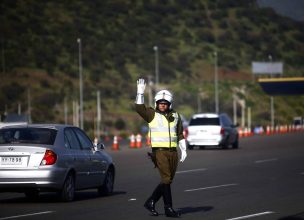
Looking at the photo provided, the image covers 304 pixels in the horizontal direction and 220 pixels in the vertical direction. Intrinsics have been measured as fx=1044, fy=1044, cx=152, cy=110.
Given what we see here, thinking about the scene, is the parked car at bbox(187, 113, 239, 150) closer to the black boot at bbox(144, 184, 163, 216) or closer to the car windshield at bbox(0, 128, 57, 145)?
the car windshield at bbox(0, 128, 57, 145)

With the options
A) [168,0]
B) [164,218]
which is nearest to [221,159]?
[164,218]

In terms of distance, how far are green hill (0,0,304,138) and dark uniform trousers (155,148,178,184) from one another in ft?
204

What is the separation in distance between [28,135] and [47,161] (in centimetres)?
94

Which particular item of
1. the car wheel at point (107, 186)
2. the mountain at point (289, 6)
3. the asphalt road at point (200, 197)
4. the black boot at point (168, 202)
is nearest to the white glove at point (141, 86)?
the black boot at point (168, 202)

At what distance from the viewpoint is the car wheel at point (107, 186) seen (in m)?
20.8

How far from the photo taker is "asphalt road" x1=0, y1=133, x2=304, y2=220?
645 inches

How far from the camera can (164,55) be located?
4594 inches

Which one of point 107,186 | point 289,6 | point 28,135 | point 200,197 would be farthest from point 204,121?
point 28,135

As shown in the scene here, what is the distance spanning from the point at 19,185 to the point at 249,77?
104 m

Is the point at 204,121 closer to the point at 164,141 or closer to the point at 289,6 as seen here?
the point at 289,6

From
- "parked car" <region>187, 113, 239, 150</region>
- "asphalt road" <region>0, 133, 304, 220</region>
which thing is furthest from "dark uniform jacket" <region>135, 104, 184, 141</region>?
"parked car" <region>187, 113, 239, 150</region>

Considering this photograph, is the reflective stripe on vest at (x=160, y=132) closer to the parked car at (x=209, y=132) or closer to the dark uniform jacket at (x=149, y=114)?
the dark uniform jacket at (x=149, y=114)

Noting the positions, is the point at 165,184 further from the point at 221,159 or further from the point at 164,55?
the point at 164,55

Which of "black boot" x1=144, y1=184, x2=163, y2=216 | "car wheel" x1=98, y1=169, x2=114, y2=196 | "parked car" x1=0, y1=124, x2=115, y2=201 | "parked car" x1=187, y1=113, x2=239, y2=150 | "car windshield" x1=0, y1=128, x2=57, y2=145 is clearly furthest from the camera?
"parked car" x1=187, y1=113, x2=239, y2=150
